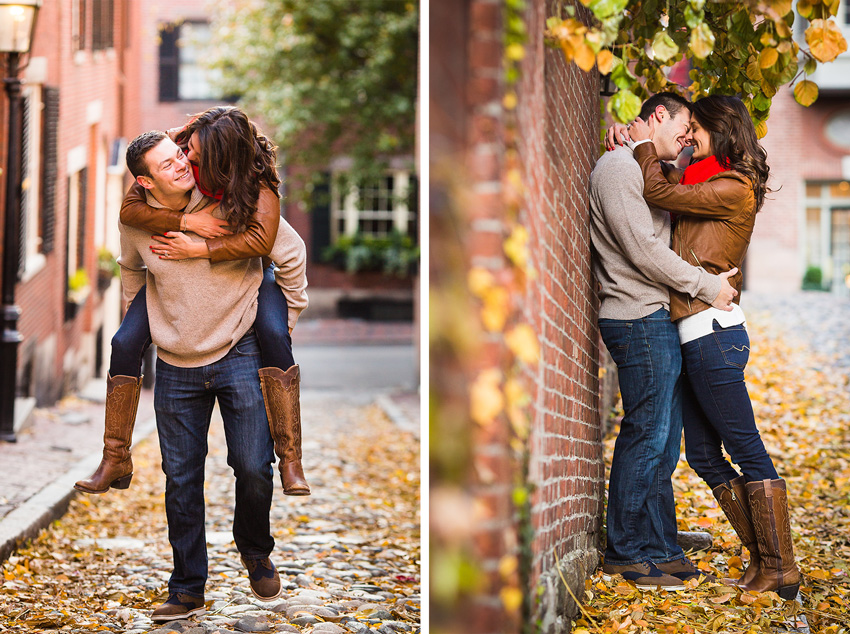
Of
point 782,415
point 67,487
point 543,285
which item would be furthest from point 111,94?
point 543,285

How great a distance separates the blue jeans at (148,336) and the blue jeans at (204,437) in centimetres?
7

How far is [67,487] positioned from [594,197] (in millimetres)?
4179

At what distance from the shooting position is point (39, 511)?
541cm

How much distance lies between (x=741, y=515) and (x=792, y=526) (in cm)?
148

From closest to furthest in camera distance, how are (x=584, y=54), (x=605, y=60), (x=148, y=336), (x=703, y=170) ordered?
(x=584, y=54) → (x=605, y=60) → (x=148, y=336) → (x=703, y=170)

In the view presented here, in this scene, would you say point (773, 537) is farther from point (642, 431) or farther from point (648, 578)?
point (642, 431)

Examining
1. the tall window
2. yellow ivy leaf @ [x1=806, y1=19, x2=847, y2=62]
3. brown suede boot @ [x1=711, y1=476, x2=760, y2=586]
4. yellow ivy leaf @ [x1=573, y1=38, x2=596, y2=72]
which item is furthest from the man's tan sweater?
the tall window

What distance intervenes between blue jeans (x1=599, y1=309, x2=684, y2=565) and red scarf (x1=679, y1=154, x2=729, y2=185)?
55cm

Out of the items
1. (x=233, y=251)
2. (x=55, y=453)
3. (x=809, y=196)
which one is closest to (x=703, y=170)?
(x=233, y=251)

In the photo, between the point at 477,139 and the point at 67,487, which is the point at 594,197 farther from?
the point at 67,487

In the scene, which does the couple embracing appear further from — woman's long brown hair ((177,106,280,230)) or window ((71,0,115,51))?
window ((71,0,115,51))

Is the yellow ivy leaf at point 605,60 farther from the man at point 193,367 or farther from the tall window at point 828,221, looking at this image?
the tall window at point 828,221

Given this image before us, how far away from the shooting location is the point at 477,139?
2.26 meters

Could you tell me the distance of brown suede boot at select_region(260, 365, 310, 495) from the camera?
3.55m
